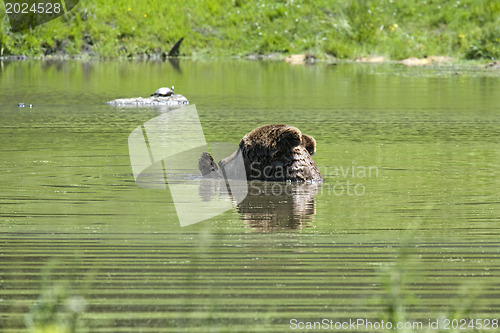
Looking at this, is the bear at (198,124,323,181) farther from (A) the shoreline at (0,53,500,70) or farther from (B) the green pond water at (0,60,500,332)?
(A) the shoreline at (0,53,500,70)

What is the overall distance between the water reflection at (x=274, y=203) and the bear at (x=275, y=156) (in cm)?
19

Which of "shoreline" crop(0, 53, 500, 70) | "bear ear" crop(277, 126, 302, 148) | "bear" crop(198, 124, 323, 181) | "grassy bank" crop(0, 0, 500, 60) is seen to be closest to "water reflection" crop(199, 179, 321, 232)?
"bear" crop(198, 124, 323, 181)

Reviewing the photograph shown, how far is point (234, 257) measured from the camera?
271 inches

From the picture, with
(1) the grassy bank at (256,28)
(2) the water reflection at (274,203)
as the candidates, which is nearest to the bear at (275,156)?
(2) the water reflection at (274,203)

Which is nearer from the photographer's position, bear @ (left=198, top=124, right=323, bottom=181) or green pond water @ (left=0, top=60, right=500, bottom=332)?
green pond water @ (left=0, top=60, right=500, bottom=332)

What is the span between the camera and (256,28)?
47.1 meters

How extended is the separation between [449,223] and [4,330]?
4376mm

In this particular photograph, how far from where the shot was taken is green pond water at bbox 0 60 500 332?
546 cm

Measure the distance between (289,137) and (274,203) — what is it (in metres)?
1.26

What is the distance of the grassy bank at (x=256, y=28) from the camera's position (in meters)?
43.7

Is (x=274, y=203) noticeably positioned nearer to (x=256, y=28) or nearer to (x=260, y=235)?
(x=260, y=235)

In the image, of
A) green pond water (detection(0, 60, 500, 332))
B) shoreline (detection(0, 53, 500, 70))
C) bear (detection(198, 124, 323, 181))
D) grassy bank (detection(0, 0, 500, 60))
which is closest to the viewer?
green pond water (detection(0, 60, 500, 332))

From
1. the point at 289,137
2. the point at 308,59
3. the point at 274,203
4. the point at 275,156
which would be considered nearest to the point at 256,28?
the point at 308,59

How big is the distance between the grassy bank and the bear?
31582 millimetres
